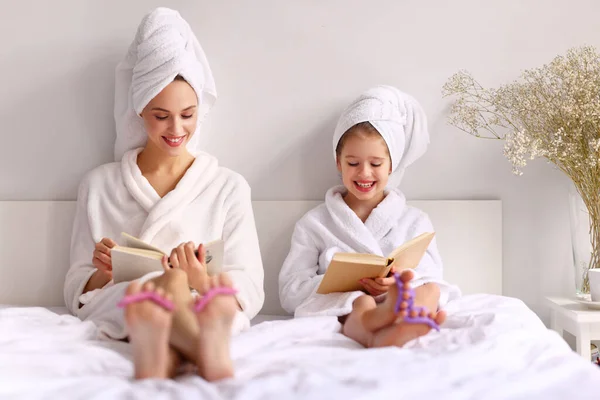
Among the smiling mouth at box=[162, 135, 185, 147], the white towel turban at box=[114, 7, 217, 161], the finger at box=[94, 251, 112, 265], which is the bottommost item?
the finger at box=[94, 251, 112, 265]

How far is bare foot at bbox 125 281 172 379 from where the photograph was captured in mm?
1184

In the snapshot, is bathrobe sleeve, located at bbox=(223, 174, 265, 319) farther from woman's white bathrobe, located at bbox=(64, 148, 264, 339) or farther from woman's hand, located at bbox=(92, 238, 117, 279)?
woman's hand, located at bbox=(92, 238, 117, 279)

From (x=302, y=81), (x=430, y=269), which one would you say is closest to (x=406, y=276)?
(x=430, y=269)

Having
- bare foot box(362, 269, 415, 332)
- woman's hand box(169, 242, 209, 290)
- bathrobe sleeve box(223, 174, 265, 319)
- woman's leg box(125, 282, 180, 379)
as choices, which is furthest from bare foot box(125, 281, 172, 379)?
bathrobe sleeve box(223, 174, 265, 319)

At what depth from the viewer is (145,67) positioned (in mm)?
1992

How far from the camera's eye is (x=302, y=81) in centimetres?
231

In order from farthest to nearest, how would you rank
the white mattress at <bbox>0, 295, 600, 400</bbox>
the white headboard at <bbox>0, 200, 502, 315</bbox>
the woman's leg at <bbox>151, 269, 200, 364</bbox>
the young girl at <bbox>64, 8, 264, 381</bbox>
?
the white headboard at <bbox>0, 200, 502, 315</bbox>
the young girl at <bbox>64, 8, 264, 381</bbox>
the woman's leg at <bbox>151, 269, 200, 364</bbox>
the white mattress at <bbox>0, 295, 600, 400</bbox>

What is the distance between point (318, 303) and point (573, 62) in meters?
1.13

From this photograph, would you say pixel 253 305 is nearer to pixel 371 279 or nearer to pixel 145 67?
pixel 371 279

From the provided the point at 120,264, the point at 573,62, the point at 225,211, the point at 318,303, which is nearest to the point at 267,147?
the point at 225,211

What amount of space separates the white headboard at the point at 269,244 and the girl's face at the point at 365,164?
0.28 meters

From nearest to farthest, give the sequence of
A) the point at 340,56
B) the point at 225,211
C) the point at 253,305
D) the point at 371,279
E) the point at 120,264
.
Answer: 1. the point at 120,264
2. the point at 371,279
3. the point at 253,305
4. the point at 225,211
5. the point at 340,56

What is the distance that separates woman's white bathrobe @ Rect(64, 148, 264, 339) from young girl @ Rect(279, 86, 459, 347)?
150mm

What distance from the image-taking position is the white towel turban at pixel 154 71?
198 centimetres
